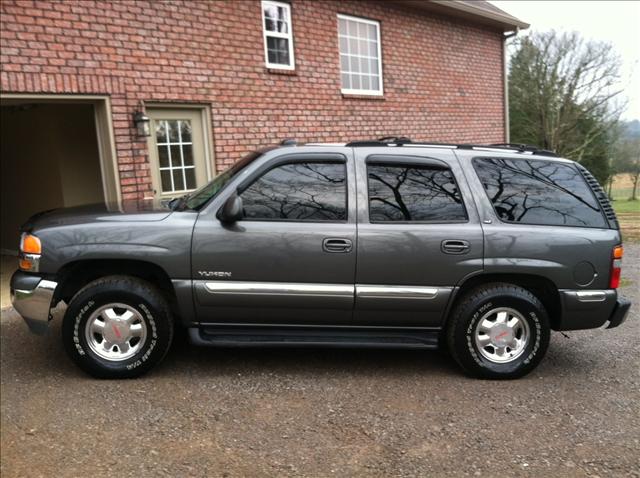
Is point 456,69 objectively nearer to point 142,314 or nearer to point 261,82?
point 261,82

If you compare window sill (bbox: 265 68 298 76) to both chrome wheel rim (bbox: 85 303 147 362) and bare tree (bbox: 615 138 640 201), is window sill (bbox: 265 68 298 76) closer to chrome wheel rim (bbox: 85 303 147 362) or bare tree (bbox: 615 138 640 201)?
bare tree (bbox: 615 138 640 201)

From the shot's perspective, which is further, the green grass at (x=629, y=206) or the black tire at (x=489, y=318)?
the green grass at (x=629, y=206)

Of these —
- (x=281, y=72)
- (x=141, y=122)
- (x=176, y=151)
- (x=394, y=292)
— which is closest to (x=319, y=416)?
(x=394, y=292)

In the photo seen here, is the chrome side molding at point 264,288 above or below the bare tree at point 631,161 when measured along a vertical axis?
below

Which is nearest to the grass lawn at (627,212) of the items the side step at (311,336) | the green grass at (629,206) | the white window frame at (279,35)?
the green grass at (629,206)

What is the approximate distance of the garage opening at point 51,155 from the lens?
8875 mm

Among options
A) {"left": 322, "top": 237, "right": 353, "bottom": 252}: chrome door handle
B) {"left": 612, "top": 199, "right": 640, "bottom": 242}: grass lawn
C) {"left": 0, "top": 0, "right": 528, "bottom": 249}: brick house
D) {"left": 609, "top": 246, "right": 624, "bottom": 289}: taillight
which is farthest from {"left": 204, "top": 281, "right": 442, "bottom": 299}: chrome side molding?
{"left": 0, "top": 0, "right": 528, "bottom": 249}: brick house

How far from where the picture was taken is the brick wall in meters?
6.84

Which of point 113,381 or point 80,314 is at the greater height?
point 80,314

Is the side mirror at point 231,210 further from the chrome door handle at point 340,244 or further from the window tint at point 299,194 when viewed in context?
the chrome door handle at point 340,244

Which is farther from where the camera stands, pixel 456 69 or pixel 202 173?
pixel 456 69

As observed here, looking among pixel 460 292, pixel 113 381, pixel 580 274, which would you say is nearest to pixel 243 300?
pixel 113 381

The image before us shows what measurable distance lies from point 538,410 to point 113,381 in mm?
3065

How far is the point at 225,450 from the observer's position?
333 centimetres
